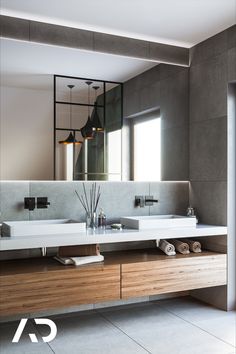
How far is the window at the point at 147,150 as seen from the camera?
3.90 m

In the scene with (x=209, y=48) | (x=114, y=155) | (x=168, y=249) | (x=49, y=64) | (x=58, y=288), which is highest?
(x=209, y=48)

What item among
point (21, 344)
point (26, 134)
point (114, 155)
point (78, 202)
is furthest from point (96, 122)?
point (21, 344)

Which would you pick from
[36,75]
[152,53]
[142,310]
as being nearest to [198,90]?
[152,53]

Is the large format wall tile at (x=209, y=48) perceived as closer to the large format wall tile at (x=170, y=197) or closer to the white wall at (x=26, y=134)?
the large format wall tile at (x=170, y=197)

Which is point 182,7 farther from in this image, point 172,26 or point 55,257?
point 55,257

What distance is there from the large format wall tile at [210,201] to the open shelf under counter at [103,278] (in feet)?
1.15

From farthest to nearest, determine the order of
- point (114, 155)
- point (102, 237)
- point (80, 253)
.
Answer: point (114, 155)
point (80, 253)
point (102, 237)

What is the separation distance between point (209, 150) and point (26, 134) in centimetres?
179

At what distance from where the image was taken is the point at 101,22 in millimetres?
3496

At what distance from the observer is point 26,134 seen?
3469 mm

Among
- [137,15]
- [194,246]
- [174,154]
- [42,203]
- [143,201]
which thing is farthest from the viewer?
[174,154]

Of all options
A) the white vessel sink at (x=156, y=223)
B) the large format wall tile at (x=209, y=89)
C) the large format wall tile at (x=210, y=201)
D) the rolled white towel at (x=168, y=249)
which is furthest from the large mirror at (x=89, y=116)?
the rolled white towel at (x=168, y=249)

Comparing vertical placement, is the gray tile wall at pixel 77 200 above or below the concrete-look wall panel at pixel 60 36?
below

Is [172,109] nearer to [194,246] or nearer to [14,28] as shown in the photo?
[194,246]
